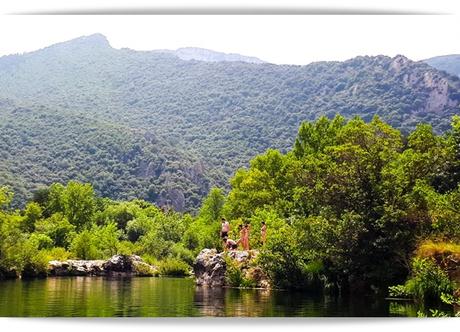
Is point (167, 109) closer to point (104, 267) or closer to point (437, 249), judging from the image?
point (104, 267)

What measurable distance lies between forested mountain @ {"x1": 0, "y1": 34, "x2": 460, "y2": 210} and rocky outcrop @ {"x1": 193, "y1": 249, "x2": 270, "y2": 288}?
37580mm

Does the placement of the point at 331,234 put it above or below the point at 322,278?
above

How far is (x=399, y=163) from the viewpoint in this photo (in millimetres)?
26203

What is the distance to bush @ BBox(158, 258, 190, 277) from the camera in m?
49.8

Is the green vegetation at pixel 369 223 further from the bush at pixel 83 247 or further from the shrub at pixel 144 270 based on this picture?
the bush at pixel 83 247

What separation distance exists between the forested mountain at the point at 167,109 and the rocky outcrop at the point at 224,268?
37580 mm

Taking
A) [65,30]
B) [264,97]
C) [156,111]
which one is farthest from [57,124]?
[65,30]

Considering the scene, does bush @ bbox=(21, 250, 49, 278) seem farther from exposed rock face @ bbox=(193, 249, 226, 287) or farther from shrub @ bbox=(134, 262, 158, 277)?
exposed rock face @ bbox=(193, 249, 226, 287)

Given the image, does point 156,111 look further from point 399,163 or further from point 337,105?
point 399,163

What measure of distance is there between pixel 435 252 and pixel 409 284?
4.39 feet

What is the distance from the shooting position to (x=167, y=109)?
96500 millimetres

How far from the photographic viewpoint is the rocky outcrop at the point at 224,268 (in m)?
30.6

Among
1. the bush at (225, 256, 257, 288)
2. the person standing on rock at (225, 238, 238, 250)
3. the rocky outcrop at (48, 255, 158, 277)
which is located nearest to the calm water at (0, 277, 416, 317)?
the bush at (225, 256, 257, 288)

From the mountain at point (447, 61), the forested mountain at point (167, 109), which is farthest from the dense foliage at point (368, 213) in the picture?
the forested mountain at point (167, 109)
